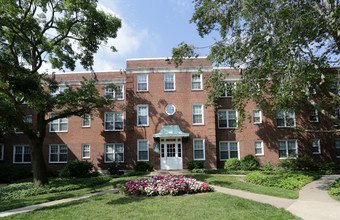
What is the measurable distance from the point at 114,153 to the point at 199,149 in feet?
25.8

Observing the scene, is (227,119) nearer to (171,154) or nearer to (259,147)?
(259,147)

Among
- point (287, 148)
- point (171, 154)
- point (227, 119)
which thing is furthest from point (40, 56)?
point (287, 148)

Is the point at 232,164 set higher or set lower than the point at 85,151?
lower

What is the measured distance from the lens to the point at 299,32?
31.0ft

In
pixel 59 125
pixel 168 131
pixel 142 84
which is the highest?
pixel 142 84

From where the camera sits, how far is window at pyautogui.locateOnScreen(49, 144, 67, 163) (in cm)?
2159

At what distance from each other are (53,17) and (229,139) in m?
16.6

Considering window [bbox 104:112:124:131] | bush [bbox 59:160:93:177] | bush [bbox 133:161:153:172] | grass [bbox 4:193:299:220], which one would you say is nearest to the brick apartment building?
window [bbox 104:112:124:131]

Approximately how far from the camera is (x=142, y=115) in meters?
20.3

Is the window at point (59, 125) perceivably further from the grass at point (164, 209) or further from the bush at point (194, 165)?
the grass at point (164, 209)

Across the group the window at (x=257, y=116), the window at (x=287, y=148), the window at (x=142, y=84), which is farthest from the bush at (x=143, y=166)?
the window at (x=287, y=148)

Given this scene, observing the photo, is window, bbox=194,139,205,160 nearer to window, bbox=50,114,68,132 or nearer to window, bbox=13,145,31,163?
window, bbox=50,114,68,132

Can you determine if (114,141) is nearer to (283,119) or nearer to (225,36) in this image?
(225,36)

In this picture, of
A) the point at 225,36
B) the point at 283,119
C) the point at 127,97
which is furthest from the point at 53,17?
the point at 283,119
